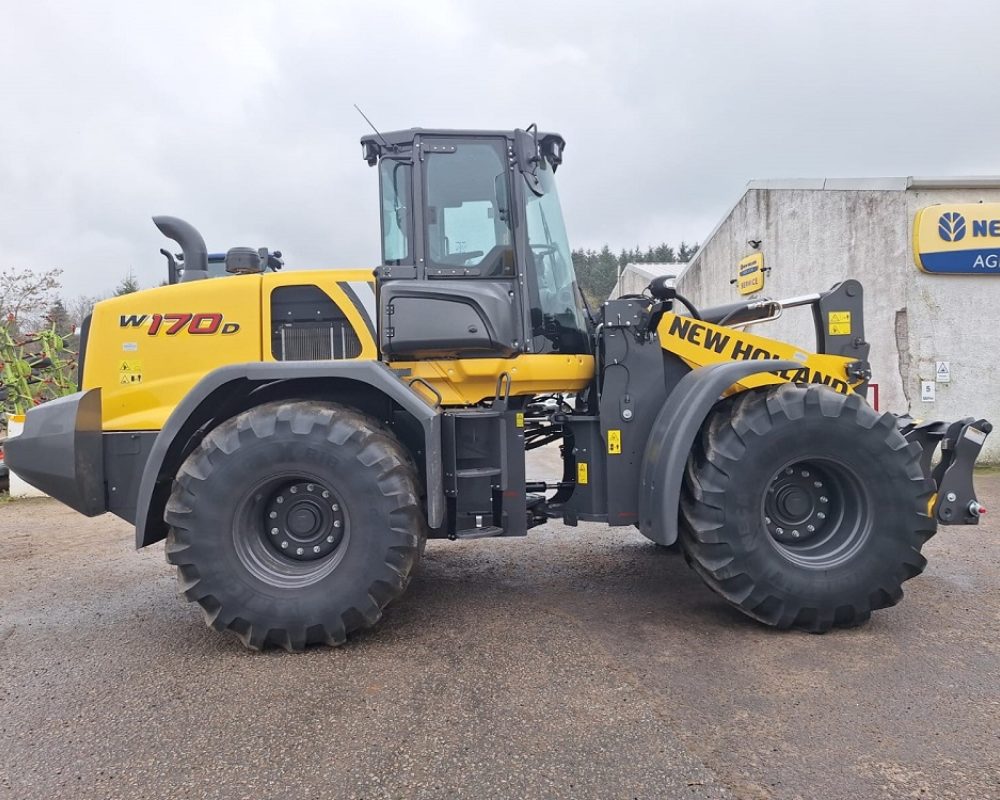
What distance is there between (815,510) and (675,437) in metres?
0.94

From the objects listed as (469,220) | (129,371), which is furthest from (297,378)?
(469,220)

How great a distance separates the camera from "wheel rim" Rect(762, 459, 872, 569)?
3.68 metres

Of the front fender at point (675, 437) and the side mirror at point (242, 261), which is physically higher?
the side mirror at point (242, 261)

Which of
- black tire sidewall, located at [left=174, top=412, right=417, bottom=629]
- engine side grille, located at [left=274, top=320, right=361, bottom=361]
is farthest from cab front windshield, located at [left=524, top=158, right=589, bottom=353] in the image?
black tire sidewall, located at [left=174, top=412, right=417, bottom=629]

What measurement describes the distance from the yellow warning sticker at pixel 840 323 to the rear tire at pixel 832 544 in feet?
2.68

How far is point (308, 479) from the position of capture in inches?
138

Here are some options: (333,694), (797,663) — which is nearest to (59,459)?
(333,694)

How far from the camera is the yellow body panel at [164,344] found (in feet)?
12.9

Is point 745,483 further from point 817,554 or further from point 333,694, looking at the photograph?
point 333,694

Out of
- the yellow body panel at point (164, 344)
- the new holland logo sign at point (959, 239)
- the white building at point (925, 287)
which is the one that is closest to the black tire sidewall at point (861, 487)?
the yellow body panel at point (164, 344)

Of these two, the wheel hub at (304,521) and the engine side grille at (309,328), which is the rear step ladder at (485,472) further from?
the engine side grille at (309,328)

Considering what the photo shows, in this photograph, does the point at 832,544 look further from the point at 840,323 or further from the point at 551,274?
the point at 551,274

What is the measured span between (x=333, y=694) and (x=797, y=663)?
2.17m

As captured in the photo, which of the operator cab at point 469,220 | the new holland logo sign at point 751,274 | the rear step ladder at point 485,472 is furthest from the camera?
the new holland logo sign at point 751,274
